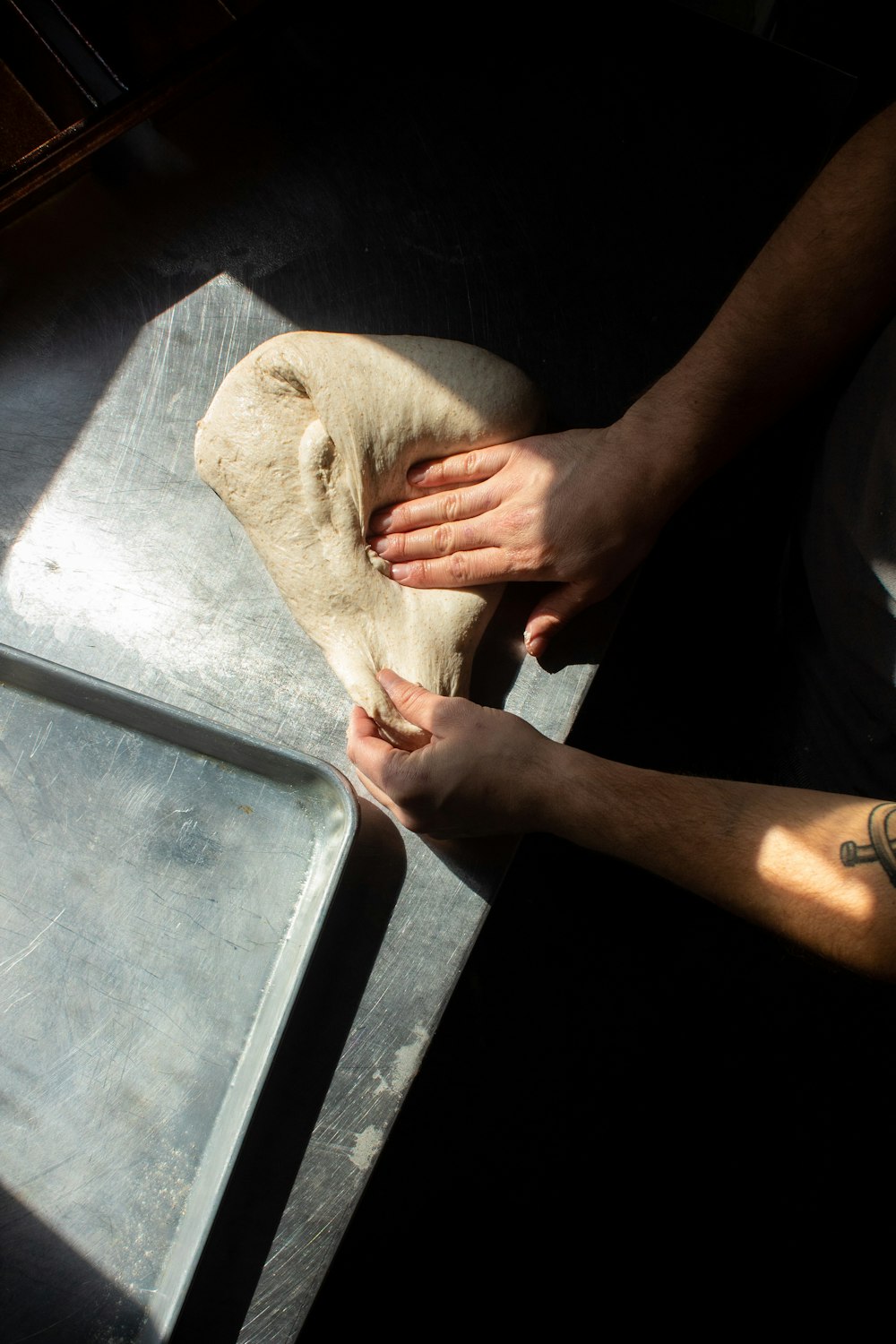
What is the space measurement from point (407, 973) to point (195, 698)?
515 millimetres

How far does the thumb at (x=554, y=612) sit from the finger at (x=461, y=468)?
0.69 feet

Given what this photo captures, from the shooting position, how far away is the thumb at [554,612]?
1.21m

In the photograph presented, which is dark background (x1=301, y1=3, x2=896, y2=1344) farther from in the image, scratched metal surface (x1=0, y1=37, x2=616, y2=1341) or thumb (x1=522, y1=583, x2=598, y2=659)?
scratched metal surface (x1=0, y1=37, x2=616, y2=1341)

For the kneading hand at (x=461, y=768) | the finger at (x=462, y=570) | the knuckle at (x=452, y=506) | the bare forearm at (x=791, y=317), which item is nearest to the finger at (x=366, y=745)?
the kneading hand at (x=461, y=768)

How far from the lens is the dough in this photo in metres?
1.18

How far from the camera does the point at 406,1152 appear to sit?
1775 millimetres

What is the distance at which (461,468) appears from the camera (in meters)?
1.24

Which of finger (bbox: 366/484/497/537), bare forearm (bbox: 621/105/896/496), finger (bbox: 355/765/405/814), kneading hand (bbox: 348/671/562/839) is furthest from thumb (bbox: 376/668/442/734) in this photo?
bare forearm (bbox: 621/105/896/496)

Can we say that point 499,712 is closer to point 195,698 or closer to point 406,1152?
point 195,698

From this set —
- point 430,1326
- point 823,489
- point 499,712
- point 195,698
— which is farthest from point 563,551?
point 430,1326

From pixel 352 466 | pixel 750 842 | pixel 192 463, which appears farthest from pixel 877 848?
pixel 192 463

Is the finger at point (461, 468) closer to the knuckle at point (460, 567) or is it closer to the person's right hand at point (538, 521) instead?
the person's right hand at point (538, 521)

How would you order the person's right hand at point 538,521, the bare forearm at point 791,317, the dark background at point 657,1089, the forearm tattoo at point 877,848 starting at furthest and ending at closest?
the dark background at point 657,1089, the person's right hand at point 538,521, the bare forearm at point 791,317, the forearm tattoo at point 877,848

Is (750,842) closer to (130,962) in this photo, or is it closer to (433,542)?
(433,542)
